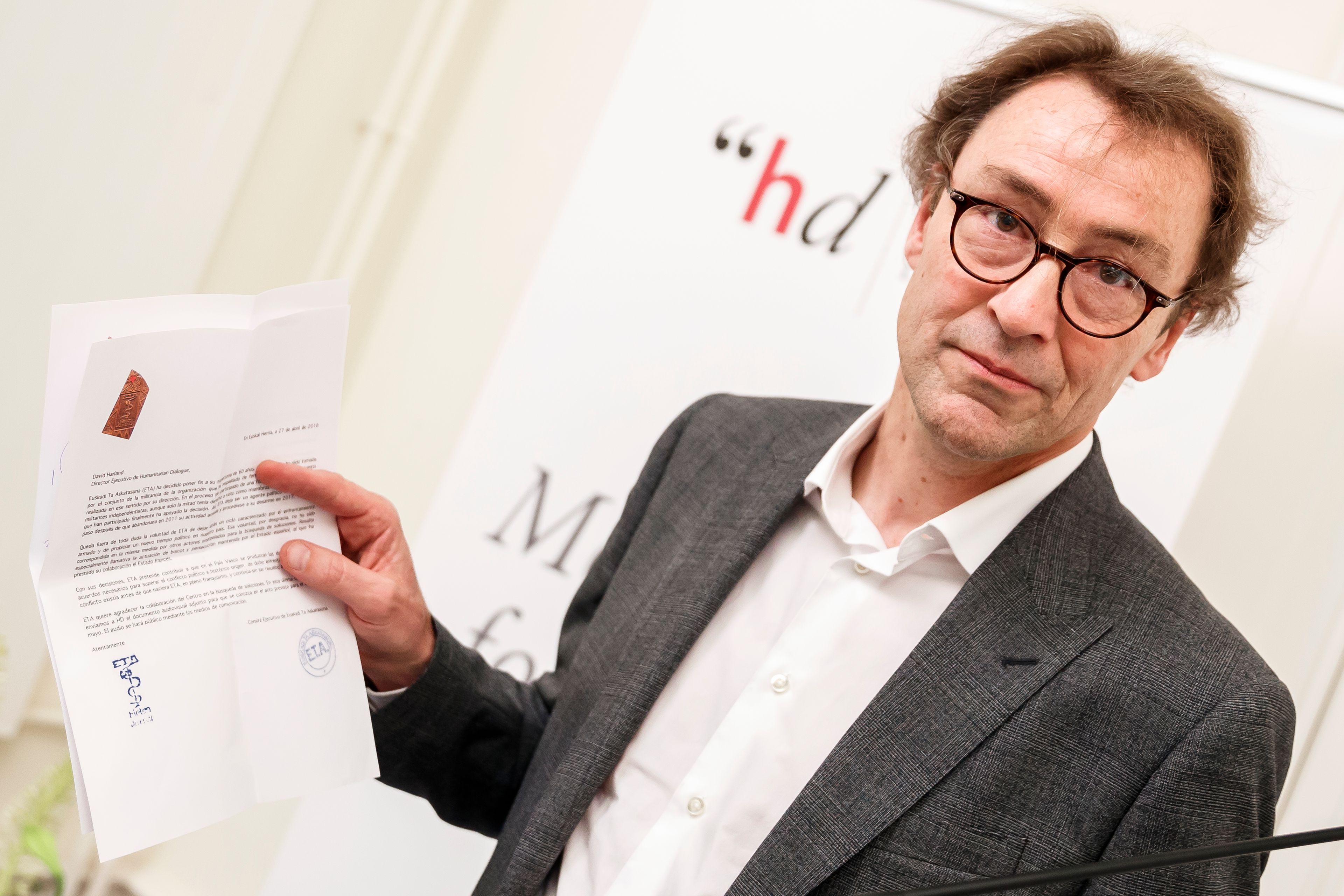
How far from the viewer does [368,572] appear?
1.07m

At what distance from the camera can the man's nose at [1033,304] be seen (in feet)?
3.33

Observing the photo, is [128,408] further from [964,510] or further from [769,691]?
[964,510]

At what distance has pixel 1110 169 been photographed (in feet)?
3.40

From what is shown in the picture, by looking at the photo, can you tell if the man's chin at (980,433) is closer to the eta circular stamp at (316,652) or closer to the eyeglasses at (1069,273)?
the eyeglasses at (1069,273)

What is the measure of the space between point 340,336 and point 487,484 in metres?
0.75

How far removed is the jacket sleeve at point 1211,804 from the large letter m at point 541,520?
0.97 meters

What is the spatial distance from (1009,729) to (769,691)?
237mm

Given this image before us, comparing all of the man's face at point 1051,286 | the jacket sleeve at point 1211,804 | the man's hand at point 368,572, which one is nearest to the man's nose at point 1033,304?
the man's face at point 1051,286

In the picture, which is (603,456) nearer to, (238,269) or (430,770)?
(430,770)

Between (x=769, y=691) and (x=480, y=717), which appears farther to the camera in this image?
(x=480, y=717)

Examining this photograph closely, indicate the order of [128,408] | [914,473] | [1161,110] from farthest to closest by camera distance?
[914,473]
[1161,110]
[128,408]

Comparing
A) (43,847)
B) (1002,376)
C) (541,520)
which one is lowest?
(43,847)

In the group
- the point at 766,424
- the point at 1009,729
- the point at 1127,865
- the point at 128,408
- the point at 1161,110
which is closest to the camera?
the point at 1127,865
